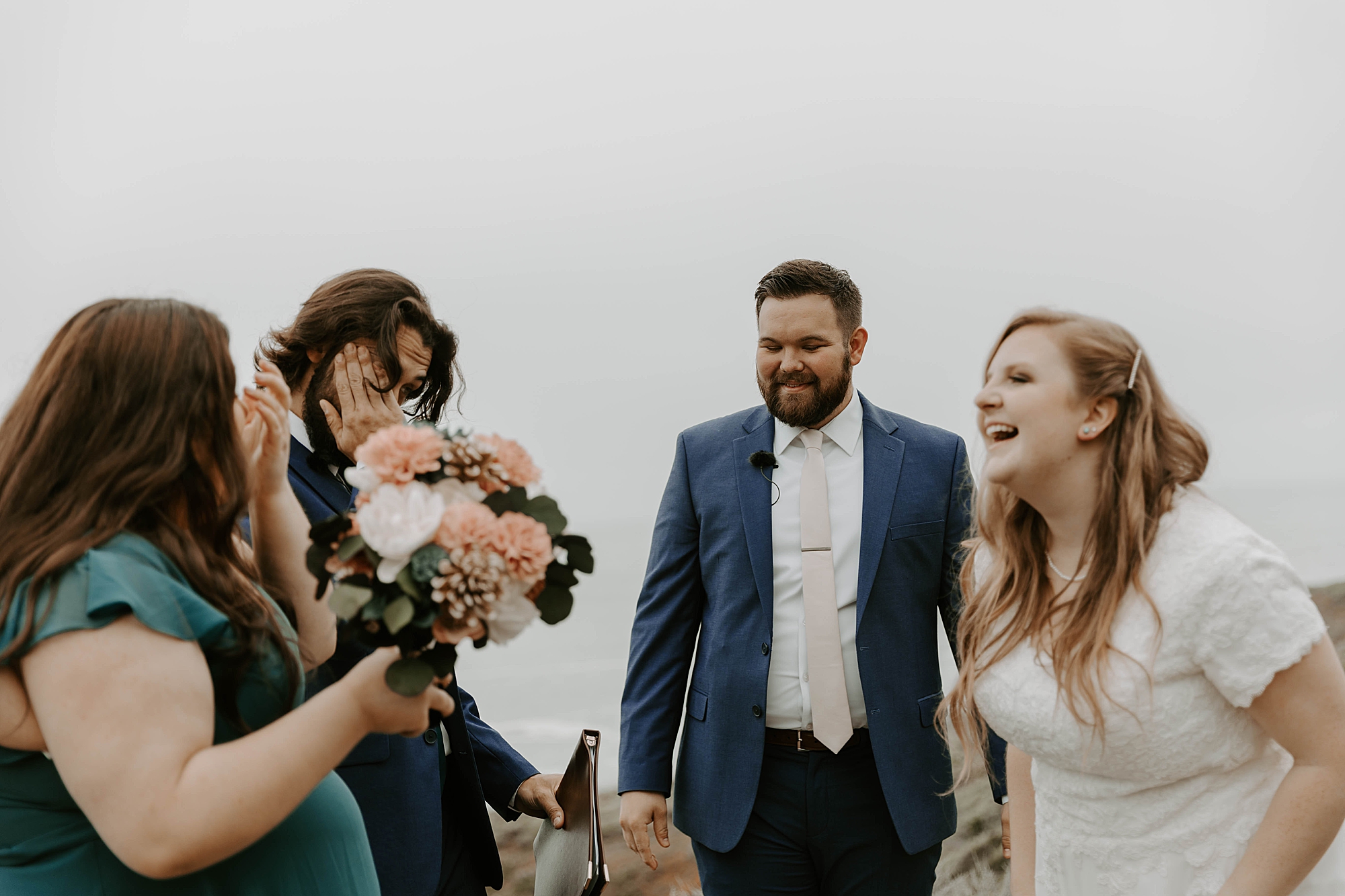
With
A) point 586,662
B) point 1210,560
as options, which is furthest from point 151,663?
point 586,662

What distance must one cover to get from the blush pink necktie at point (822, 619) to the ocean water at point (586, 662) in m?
11.6

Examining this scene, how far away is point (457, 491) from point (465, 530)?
13cm

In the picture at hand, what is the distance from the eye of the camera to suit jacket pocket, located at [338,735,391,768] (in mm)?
2340

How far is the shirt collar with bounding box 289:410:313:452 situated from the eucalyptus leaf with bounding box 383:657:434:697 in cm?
133

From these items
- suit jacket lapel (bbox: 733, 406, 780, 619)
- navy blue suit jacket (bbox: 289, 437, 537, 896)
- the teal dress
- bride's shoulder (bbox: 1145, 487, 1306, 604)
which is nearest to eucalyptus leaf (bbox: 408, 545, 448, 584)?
the teal dress

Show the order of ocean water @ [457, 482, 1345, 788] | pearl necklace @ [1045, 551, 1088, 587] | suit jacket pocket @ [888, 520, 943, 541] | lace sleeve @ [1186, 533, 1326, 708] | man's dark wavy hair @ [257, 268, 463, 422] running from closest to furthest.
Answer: lace sleeve @ [1186, 533, 1326, 708] → pearl necklace @ [1045, 551, 1088, 587] → man's dark wavy hair @ [257, 268, 463, 422] → suit jacket pocket @ [888, 520, 943, 541] → ocean water @ [457, 482, 1345, 788]

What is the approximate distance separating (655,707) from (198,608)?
6.34ft

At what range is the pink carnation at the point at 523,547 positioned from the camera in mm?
1407

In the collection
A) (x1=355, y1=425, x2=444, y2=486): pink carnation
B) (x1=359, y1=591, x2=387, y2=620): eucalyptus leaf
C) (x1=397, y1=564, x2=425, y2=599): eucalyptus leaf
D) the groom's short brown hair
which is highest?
the groom's short brown hair

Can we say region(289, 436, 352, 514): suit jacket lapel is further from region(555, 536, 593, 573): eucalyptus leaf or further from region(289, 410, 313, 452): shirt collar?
region(555, 536, 593, 573): eucalyptus leaf

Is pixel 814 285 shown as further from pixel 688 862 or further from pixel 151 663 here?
pixel 688 862

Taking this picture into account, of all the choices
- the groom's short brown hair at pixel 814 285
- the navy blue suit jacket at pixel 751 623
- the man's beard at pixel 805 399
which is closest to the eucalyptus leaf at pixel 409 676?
the navy blue suit jacket at pixel 751 623

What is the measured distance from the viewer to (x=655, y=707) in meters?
3.18

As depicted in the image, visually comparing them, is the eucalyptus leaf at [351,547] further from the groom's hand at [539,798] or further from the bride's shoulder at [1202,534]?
the bride's shoulder at [1202,534]
